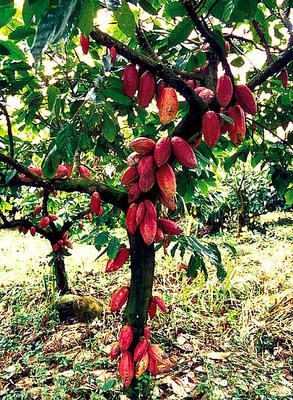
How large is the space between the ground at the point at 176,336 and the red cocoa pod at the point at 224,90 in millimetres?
1197

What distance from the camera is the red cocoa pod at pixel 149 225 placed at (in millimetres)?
1079

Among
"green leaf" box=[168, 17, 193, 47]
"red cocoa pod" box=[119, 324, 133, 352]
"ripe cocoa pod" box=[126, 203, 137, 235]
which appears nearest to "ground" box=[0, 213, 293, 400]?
"red cocoa pod" box=[119, 324, 133, 352]

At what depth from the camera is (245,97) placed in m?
0.98

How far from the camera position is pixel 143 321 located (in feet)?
4.19

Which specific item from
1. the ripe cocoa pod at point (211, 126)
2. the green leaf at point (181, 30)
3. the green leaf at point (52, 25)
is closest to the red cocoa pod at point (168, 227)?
the ripe cocoa pod at point (211, 126)

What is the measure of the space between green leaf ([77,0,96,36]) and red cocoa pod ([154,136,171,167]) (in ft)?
1.91

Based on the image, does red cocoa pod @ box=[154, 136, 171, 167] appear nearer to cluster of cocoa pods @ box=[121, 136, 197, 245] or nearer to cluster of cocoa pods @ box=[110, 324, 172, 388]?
cluster of cocoa pods @ box=[121, 136, 197, 245]

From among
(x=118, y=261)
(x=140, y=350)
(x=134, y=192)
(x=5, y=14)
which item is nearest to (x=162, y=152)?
(x=134, y=192)

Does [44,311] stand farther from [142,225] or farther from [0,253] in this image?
[0,253]

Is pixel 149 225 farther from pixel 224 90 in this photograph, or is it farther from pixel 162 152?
pixel 224 90

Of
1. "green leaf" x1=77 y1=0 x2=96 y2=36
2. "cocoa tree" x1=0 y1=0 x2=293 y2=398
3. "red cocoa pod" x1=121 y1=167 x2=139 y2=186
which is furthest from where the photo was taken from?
"red cocoa pod" x1=121 y1=167 x2=139 y2=186

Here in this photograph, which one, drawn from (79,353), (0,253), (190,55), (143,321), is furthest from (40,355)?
(0,253)

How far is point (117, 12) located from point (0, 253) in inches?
206

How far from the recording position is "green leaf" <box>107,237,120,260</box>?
1196mm
